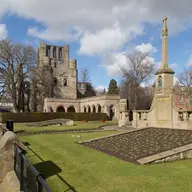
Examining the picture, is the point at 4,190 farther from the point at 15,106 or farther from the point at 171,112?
the point at 15,106

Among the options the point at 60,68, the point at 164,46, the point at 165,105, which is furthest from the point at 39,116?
the point at 60,68

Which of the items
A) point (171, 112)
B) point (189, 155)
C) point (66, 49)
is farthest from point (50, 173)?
point (66, 49)

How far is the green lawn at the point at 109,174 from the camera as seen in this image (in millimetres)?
5379

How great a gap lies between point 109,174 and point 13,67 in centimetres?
4155

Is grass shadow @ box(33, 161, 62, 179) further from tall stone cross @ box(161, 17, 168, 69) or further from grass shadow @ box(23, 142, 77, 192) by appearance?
tall stone cross @ box(161, 17, 168, 69)

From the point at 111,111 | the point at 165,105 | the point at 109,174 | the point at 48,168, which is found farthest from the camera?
the point at 111,111

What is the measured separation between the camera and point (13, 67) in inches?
1715

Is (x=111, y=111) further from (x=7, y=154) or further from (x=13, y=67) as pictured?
(x=7, y=154)

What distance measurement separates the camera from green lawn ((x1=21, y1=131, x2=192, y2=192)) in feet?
17.6

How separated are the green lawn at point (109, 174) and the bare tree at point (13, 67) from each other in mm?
37393

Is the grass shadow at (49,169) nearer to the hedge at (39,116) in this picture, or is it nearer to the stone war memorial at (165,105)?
the stone war memorial at (165,105)

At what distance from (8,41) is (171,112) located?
36692 mm

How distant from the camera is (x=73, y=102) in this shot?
58.0 metres

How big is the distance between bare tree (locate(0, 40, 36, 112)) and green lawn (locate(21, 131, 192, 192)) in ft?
123
